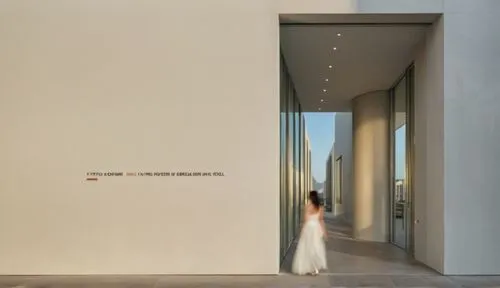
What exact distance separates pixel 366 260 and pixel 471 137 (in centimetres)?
384

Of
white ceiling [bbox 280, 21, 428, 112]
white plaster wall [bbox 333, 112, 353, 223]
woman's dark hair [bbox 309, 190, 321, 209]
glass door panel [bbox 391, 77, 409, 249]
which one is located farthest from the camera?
white plaster wall [bbox 333, 112, 353, 223]

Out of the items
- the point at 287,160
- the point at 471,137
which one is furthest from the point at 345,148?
the point at 471,137

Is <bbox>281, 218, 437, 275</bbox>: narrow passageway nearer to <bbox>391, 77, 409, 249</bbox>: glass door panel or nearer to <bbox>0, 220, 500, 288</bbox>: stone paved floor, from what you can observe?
<bbox>0, 220, 500, 288</bbox>: stone paved floor

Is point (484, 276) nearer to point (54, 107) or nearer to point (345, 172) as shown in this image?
point (54, 107)

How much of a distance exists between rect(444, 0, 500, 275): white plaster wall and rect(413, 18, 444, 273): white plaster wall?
171 millimetres

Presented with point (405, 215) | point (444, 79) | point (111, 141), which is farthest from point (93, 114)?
point (405, 215)

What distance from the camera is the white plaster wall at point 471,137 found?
1047 centimetres

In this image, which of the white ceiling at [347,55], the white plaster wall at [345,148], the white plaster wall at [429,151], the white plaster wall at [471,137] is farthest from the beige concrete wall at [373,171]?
the white plaster wall at [345,148]

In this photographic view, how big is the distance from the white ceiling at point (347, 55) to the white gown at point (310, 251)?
366 centimetres

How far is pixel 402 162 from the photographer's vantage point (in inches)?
639

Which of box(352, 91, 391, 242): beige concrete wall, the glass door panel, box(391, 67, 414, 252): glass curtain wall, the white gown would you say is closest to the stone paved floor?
the white gown

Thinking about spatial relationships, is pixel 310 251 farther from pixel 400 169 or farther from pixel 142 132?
pixel 400 169

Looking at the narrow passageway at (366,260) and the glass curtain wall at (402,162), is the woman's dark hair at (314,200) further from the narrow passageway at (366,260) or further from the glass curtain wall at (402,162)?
the glass curtain wall at (402,162)

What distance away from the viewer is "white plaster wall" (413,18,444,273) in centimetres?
1080
